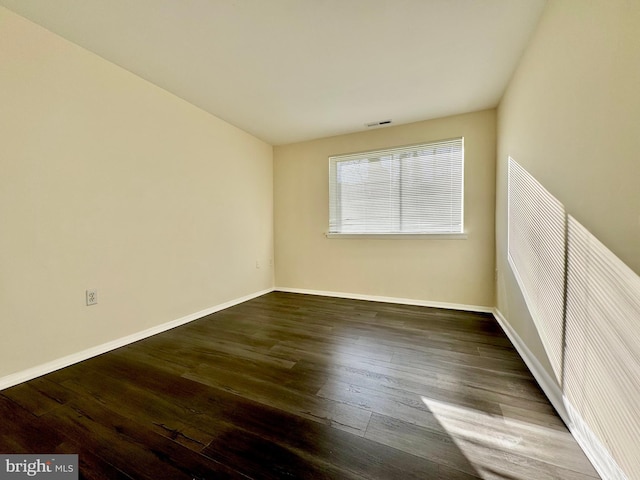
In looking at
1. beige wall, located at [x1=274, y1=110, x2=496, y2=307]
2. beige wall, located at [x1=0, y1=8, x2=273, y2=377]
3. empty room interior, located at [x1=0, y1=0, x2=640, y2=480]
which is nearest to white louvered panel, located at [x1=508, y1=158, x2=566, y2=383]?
empty room interior, located at [x1=0, y1=0, x2=640, y2=480]

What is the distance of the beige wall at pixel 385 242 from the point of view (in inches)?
113

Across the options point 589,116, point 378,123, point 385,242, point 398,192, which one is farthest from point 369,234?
point 589,116

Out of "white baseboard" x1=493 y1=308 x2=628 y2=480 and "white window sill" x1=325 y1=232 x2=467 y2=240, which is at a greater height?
"white window sill" x1=325 y1=232 x2=467 y2=240

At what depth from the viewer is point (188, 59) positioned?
1990 mm

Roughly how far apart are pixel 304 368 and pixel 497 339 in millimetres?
1751

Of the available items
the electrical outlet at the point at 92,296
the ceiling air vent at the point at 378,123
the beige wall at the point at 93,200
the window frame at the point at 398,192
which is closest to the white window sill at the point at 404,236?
the window frame at the point at 398,192

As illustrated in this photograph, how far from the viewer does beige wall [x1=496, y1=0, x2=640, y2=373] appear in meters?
0.84

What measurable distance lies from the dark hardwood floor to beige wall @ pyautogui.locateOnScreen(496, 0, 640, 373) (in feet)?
1.72

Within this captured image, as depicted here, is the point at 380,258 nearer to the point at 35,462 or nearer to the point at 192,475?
the point at 192,475

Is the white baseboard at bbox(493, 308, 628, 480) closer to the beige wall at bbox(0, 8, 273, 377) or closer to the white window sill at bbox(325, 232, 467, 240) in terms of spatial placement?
the white window sill at bbox(325, 232, 467, 240)

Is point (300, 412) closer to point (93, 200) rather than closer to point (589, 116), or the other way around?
point (589, 116)

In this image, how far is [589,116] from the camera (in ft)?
3.51

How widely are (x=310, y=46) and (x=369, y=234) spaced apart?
224 cm

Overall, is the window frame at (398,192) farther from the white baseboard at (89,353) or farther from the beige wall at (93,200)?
the white baseboard at (89,353)
